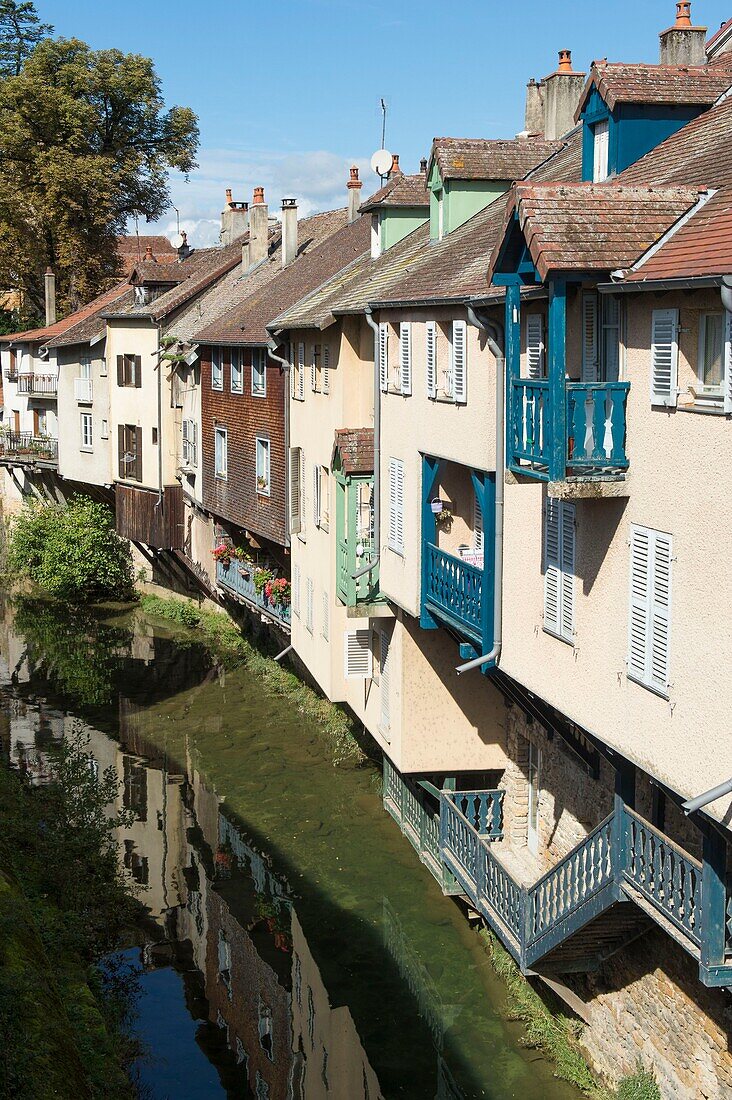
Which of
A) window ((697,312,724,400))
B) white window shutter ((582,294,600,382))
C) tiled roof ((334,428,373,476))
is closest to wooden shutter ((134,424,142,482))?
tiled roof ((334,428,373,476))

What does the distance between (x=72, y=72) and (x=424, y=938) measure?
47.5 m

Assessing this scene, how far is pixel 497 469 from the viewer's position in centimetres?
1700

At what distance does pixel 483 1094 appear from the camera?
1816cm

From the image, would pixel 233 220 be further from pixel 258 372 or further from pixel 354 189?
pixel 258 372

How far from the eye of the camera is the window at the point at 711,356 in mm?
11867

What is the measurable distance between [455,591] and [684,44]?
32.2 feet

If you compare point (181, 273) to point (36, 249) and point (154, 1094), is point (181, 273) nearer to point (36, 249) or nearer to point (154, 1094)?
point (36, 249)

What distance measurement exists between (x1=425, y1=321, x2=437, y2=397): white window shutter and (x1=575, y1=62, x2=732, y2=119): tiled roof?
4.55 meters

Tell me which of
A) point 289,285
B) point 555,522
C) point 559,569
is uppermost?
point 289,285

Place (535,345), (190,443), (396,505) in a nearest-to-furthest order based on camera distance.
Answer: (535,345)
(396,505)
(190,443)

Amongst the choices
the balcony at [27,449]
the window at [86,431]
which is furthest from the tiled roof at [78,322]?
the balcony at [27,449]

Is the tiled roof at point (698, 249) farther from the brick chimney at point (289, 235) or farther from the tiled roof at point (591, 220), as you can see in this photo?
the brick chimney at point (289, 235)

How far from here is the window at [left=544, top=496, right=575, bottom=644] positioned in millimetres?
15117

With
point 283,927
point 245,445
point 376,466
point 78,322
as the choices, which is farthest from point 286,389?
point 78,322
